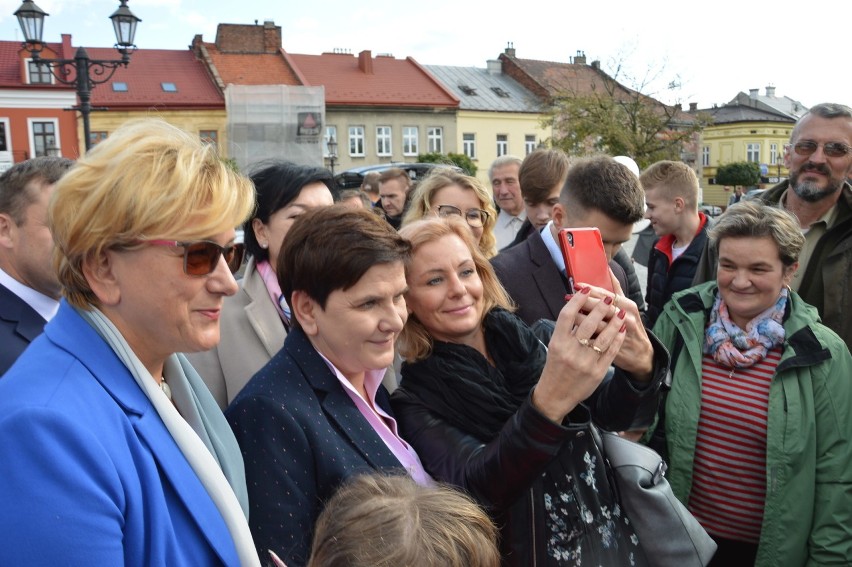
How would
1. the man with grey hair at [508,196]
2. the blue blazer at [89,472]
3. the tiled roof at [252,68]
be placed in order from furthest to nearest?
the tiled roof at [252,68], the man with grey hair at [508,196], the blue blazer at [89,472]

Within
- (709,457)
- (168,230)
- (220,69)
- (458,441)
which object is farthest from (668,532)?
(220,69)

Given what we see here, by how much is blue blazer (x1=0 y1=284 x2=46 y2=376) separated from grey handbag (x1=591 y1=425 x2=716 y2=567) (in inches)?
85.3

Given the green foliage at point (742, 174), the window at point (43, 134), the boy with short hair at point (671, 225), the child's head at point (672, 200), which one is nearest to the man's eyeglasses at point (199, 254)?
the boy with short hair at point (671, 225)

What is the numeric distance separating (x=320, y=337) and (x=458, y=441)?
474 millimetres

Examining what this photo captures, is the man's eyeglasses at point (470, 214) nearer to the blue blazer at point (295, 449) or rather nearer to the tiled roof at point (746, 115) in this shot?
the blue blazer at point (295, 449)

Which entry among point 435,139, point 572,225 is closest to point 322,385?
point 572,225

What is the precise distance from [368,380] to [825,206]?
2791mm

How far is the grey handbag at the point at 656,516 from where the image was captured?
1.91 m

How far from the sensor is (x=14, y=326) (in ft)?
8.75

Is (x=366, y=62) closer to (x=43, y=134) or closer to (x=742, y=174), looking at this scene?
(x=43, y=134)

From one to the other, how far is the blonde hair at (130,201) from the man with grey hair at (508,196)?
454 cm

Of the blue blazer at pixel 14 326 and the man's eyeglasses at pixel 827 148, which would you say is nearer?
the blue blazer at pixel 14 326

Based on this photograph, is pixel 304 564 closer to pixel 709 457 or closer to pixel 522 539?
pixel 522 539

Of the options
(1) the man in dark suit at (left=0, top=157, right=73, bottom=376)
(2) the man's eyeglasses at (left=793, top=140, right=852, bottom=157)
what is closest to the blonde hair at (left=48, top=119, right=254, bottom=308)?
(1) the man in dark suit at (left=0, top=157, right=73, bottom=376)
